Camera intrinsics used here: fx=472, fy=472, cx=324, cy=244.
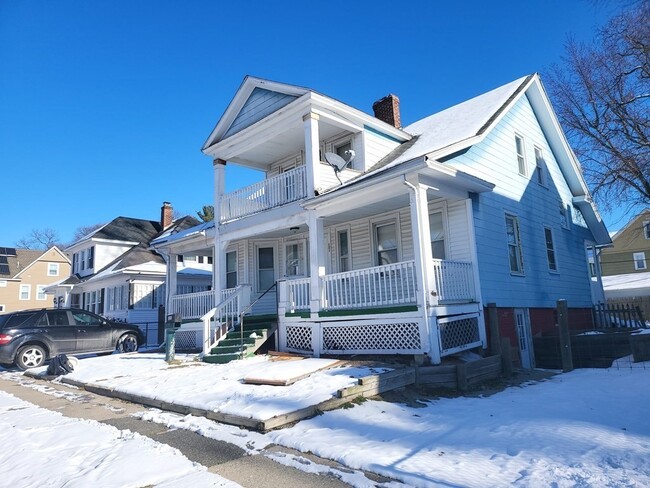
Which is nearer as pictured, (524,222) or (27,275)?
(524,222)

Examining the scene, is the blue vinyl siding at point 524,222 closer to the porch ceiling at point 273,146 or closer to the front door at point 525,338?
the front door at point 525,338

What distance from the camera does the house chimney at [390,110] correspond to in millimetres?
16391

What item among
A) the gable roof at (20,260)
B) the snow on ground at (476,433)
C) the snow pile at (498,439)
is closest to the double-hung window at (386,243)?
the snow on ground at (476,433)

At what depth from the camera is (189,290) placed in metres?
25.3

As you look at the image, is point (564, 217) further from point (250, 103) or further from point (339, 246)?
point (250, 103)

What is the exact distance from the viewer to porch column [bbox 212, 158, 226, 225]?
15.7 meters

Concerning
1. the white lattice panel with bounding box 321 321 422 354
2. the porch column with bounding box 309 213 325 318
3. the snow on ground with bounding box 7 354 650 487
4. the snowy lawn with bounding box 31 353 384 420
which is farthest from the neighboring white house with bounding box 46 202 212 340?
the snow on ground with bounding box 7 354 650 487

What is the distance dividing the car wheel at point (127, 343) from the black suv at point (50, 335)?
0.04m

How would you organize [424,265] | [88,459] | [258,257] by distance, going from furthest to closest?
1. [258,257]
2. [424,265]
3. [88,459]

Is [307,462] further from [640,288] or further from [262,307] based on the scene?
[640,288]

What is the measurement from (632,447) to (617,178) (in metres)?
19.6

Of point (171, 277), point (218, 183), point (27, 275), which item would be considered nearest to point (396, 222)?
point (218, 183)

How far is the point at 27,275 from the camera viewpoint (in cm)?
4912

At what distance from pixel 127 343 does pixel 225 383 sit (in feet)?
29.7
